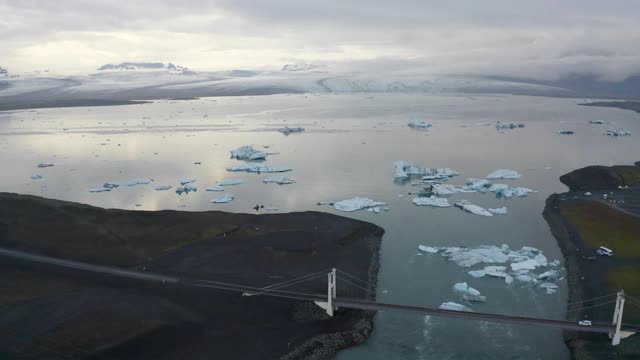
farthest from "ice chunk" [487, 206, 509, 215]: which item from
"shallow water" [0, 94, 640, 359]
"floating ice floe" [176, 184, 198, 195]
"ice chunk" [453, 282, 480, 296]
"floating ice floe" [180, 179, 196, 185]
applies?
"floating ice floe" [180, 179, 196, 185]

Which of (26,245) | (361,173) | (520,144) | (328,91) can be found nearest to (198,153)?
(361,173)

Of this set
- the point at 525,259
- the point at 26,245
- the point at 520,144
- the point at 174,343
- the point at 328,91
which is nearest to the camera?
the point at 174,343

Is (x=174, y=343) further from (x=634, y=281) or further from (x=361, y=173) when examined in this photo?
(x=361, y=173)

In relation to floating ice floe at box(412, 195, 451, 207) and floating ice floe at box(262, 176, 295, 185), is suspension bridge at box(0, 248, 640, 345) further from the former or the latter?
floating ice floe at box(262, 176, 295, 185)

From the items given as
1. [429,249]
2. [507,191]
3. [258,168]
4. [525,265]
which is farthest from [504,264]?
[258,168]

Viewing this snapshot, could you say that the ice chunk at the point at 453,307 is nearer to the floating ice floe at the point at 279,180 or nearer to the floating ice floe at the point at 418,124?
the floating ice floe at the point at 279,180
